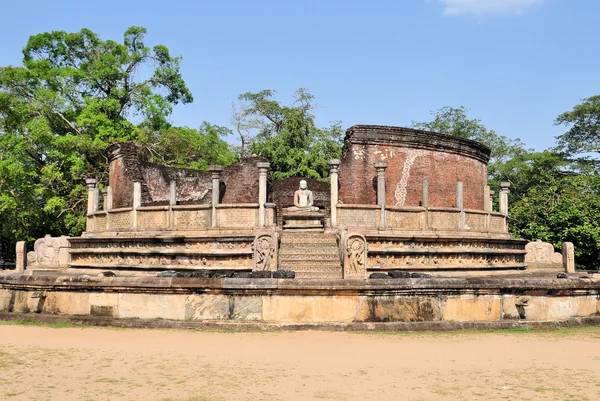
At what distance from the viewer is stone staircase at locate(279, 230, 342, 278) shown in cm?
1273

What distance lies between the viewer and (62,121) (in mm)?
28734

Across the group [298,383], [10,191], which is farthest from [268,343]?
[10,191]

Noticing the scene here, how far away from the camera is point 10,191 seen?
26.2 metres

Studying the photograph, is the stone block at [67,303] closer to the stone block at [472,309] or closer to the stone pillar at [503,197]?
the stone block at [472,309]

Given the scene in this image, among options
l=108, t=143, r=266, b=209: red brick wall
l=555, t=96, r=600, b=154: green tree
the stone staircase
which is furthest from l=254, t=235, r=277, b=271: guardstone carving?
l=555, t=96, r=600, b=154: green tree

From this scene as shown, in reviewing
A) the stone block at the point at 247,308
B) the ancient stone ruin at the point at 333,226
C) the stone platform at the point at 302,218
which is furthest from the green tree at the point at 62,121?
the stone block at the point at 247,308

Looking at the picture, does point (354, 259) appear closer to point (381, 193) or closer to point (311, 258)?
point (311, 258)

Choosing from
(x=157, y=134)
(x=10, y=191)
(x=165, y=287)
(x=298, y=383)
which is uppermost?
(x=157, y=134)

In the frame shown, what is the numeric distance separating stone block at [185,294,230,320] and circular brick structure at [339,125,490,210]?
1146cm

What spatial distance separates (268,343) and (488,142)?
3995 cm

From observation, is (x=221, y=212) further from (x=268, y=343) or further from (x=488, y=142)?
(x=488, y=142)

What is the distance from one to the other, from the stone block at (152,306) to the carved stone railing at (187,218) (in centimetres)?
613

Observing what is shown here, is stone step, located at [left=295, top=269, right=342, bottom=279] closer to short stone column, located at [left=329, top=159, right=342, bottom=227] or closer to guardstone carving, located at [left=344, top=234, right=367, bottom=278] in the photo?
guardstone carving, located at [left=344, top=234, right=367, bottom=278]

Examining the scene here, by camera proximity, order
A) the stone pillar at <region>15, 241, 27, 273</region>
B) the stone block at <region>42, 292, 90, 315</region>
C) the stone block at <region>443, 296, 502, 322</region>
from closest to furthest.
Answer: the stone block at <region>443, 296, 502, 322</region> → the stone block at <region>42, 292, 90, 315</region> → the stone pillar at <region>15, 241, 27, 273</region>
